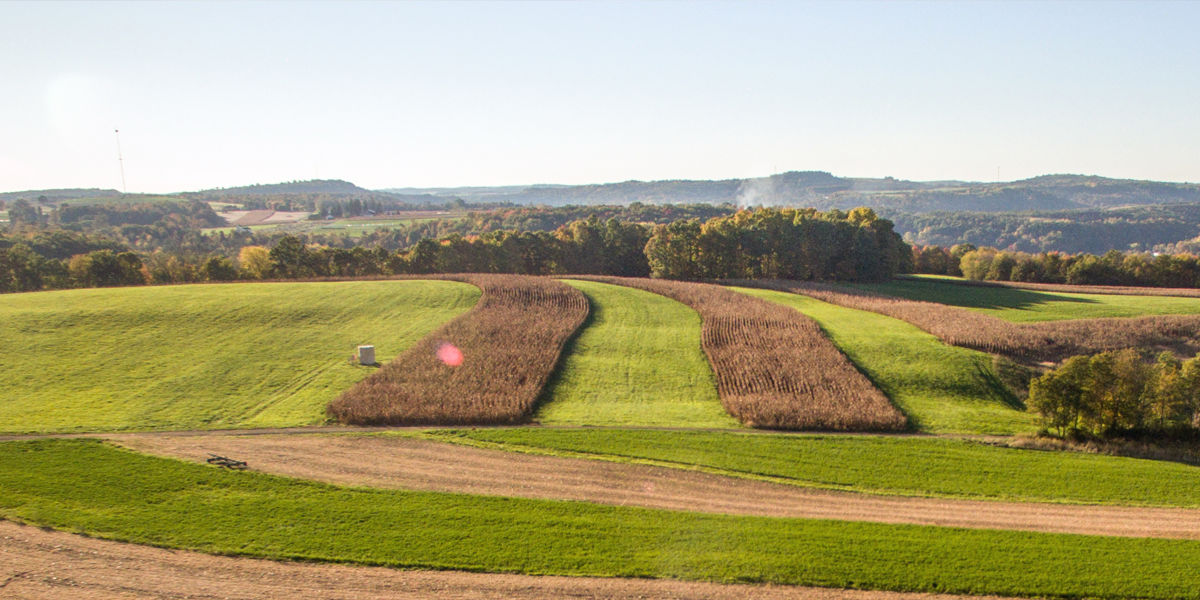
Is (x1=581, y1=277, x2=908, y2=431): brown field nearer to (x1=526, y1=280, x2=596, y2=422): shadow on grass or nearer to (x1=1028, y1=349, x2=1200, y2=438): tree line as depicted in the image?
(x1=1028, y1=349, x2=1200, y2=438): tree line

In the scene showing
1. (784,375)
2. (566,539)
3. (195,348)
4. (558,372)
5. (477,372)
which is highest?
(195,348)

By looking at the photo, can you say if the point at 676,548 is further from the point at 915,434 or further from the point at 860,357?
the point at 860,357

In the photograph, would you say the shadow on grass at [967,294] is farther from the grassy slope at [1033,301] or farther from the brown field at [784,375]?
the brown field at [784,375]

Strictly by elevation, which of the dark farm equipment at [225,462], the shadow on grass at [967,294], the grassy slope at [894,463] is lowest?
the grassy slope at [894,463]

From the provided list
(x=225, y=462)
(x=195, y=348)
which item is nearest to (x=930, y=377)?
(x=225, y=462)

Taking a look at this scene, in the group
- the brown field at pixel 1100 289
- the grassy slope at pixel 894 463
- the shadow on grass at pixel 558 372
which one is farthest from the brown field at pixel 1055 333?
the shadow on grass at pixel 558 372

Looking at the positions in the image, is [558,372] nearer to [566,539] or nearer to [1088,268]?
[566,539]
